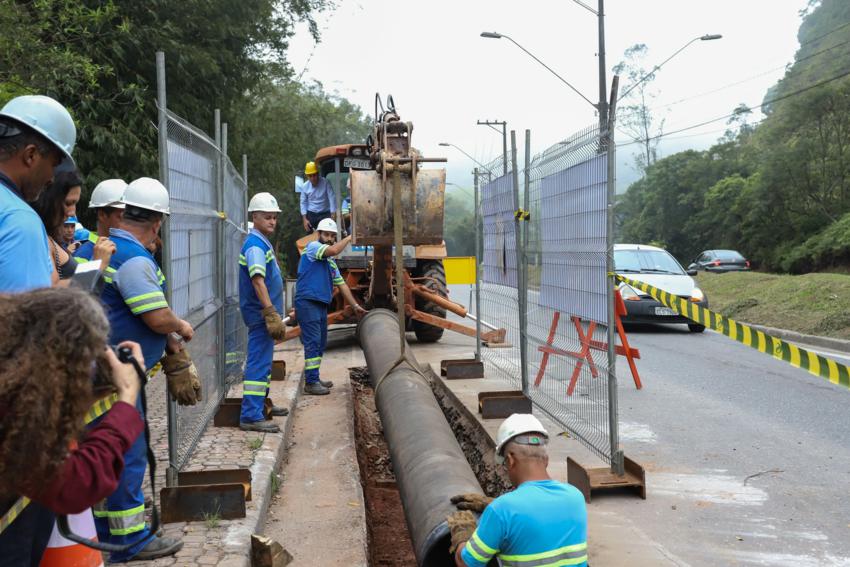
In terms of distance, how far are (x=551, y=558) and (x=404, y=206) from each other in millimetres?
4065

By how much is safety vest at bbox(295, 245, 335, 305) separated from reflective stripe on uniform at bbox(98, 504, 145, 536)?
4.41 m

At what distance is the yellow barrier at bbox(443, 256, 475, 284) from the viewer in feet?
35.9

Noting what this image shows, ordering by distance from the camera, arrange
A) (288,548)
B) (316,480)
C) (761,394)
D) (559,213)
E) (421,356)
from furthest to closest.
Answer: (421,356) < (761,394) < (559,213) < (316,480) < (288,548)

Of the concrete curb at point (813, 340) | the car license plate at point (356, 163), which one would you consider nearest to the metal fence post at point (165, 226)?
the car license plate at point (356, 163)

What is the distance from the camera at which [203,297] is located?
5852 millimetres

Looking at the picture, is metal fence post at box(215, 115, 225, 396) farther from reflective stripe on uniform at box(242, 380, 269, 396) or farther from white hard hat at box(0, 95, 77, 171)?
white hard hat at box(0, 95, 77, 171)

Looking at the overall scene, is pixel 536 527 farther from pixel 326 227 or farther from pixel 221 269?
pixel 326 227

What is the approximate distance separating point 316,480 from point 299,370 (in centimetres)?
378

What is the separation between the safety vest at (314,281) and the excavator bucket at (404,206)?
4.57 ft

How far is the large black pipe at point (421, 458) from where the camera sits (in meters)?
3.75

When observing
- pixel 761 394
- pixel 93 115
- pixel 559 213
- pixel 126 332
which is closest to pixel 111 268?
pixel 126 332

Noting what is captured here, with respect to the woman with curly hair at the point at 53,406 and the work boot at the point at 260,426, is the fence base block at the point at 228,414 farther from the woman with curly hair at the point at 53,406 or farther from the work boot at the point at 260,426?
the woman with curly hair at the point at 53,406

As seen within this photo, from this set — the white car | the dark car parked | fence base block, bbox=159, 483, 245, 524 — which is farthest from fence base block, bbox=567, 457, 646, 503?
the dark car parked

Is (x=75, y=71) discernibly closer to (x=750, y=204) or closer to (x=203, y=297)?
(x=203, y=297)
